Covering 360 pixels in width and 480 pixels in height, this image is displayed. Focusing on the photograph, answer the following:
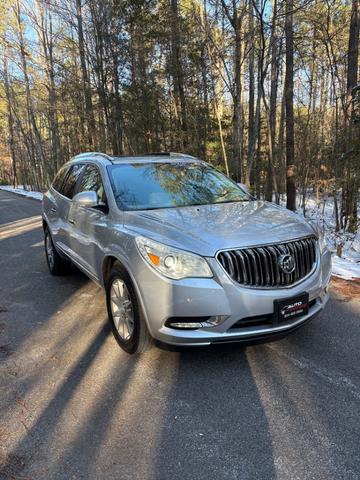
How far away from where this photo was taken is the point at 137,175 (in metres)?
4.39

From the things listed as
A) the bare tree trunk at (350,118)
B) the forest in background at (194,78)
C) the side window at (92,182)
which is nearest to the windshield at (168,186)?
the side window at (92,182)

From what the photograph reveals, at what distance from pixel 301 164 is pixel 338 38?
4.63 metres

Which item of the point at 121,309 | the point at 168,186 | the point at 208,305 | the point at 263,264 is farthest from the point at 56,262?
the point at 263,264

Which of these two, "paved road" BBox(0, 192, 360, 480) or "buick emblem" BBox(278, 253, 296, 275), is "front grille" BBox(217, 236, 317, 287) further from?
"paved road" BBox(0, 192, 360, 480)

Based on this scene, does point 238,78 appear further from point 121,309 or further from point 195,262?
point 195,262

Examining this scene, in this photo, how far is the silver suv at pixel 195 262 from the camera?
2.94 metres

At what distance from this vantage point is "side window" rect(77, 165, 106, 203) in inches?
169

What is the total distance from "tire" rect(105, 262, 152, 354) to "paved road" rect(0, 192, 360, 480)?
0.53ft

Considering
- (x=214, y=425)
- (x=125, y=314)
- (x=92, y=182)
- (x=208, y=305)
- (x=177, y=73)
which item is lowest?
(x=214, y=425)

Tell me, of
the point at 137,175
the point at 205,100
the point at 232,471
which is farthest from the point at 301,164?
the point at 232,471

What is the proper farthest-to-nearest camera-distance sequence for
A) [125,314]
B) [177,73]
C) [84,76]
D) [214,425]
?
1. [84,76]
2. [177,73]
3. [125,314]
4. [214,425]

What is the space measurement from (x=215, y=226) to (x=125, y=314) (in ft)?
3.78

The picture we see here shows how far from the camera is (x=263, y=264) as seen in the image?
3.03 m

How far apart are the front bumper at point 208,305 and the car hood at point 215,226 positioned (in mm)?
240
